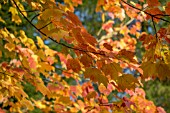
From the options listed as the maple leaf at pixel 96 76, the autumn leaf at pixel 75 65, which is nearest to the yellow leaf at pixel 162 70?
the maple leaf at pixel 96 76

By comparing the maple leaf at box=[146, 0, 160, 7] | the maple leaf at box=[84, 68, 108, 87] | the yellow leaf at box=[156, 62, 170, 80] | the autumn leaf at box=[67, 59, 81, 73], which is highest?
the maple leaf at box=[146, 0, 160, 7]

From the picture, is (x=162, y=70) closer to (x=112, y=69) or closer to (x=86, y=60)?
(x=112, y=69)

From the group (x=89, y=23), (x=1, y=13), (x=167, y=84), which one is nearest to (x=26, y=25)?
(x=1, y=13)

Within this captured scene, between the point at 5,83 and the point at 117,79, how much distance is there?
82 cm

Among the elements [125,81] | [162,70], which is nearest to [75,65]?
[125,81]

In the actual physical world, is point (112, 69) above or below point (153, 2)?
below

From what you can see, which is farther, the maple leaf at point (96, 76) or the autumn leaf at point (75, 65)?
the autumn leaf at point (75, 65)

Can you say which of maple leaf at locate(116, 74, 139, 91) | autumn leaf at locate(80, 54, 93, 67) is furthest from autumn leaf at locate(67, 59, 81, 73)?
maple leaf at locate(116, 74, 139, 91)

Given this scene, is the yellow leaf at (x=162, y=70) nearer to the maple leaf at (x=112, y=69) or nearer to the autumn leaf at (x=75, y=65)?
the maple leaf at (x=112, y=69)

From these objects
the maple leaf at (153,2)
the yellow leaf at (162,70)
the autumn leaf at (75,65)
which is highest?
the maple leaf at (153,2)

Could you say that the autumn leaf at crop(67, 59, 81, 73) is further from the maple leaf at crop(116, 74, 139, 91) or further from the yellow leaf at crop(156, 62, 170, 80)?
the yellow leaf at crop(156, 62, 170, 80)

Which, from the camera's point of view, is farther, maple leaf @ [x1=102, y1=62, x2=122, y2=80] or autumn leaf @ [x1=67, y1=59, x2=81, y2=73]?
autumn leaf @ [x1=67, y1=59, x2=81, y2=73]

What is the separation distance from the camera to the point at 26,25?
566 centimetres

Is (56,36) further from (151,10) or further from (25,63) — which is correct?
(25,63)
